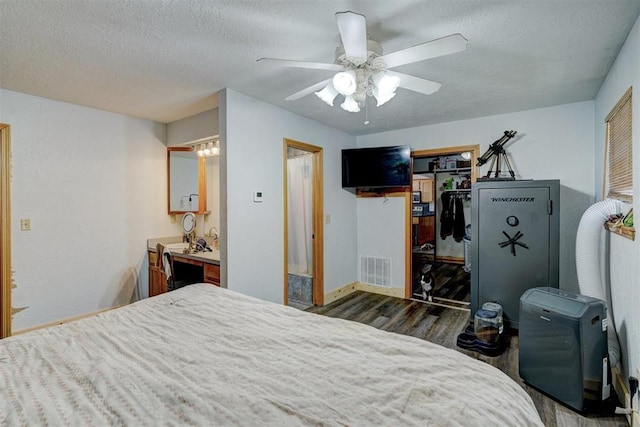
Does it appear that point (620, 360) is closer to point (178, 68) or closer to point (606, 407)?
point (606, 407)

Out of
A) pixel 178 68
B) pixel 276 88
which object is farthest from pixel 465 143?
pixel 178 68

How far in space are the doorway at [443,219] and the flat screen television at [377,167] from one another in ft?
5.09

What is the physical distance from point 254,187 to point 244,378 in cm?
216

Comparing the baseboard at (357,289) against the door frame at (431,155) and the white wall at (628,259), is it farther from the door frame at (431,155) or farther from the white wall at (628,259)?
the white wall at (628,259)

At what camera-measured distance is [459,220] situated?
620 cm

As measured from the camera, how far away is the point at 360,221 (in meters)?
4.64

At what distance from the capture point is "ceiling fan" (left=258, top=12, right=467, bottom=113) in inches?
56.2

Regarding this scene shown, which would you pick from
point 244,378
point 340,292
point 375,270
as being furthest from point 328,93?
point 375,270

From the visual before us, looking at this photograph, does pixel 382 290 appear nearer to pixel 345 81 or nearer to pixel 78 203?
pixel 345 81

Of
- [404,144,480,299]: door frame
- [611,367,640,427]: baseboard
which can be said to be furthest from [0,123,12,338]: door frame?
[611,367,640,427]: baseboard

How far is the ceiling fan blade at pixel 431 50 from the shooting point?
142 cm

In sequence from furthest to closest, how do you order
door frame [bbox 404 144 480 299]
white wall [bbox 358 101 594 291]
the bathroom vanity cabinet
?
1. door frame [bbox 404 144 480 299]
2. white wall [bbox 358 101 594 291]
3. the bathroom vanity cabinet

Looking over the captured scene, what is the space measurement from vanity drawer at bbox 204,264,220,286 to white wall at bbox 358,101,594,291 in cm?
328

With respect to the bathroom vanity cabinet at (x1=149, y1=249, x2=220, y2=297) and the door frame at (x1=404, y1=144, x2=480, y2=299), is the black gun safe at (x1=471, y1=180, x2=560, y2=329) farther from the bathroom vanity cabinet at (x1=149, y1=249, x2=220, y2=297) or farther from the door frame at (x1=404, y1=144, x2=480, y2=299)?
the bathroom vanity cabinet at (x1=149, y1=249, x2=220, y2=297)
